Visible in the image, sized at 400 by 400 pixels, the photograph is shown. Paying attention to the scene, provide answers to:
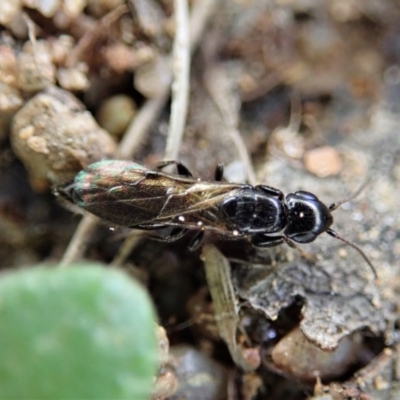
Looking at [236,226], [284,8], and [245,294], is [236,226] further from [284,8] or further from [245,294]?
[284,8]

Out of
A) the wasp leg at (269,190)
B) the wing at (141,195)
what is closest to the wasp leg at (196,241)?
the wing at (141,195)

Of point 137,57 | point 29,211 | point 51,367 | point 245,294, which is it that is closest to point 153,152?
point 137,57

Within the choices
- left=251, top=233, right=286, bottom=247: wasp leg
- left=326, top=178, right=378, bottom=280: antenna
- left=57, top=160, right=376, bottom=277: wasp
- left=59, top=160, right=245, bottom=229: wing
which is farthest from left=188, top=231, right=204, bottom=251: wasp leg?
left=326, top=178, right=378, bottom=280: antenna

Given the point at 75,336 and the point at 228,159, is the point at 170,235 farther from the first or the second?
the point at 75,336

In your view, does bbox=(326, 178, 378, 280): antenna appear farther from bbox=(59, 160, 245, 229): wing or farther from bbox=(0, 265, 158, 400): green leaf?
bbox=(0, 265, 158, 400): green leaf

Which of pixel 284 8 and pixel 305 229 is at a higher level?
pixel 284 8

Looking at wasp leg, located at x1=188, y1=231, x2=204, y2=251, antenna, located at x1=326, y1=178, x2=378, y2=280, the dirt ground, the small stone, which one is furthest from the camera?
the small stone

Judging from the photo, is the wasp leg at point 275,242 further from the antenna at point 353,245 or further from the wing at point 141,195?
the wing at point 141,195
